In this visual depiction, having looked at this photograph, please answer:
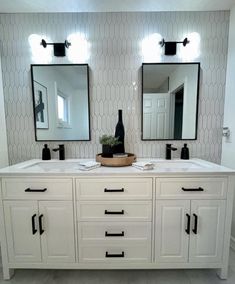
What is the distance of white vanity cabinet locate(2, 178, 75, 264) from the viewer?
A: 126 cm

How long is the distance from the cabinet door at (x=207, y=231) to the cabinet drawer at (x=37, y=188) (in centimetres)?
101

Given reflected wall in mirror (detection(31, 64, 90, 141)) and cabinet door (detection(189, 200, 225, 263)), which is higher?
reflected wall in mirror (detection(31, 64, 90, 141))

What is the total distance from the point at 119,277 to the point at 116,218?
0.54m

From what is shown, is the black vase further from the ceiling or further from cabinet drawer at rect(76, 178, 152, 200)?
the ceiling

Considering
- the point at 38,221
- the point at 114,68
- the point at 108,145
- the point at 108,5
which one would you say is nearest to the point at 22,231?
the point at 38,221

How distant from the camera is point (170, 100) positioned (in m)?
1.68

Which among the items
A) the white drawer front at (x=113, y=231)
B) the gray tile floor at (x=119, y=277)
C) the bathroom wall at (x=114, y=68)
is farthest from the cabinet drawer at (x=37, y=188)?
the gray tile floor at (x=119, y=277)

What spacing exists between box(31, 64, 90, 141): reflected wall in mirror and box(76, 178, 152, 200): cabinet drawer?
25.1 inches

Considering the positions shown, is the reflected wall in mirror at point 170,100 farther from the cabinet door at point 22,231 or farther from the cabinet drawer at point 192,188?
the cabinet door at point 22,231

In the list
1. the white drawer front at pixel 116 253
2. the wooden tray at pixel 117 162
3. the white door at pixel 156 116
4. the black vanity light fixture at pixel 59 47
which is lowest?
the white drawer front at pixel 116 253

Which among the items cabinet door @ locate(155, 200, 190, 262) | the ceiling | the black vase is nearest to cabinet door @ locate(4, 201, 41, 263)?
the black vase

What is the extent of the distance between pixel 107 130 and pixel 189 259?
4.44 ft

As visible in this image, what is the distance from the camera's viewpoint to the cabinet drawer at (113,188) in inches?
48.7

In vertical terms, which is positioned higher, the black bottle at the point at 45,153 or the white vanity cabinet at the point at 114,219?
the black bottle at the point at 45,153
